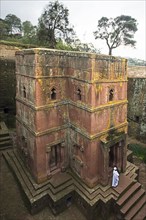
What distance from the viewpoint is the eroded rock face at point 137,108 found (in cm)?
1917

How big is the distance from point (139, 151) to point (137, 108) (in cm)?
482

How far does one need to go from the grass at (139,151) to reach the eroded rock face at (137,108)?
1802 millimetres

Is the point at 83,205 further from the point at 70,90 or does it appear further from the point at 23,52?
the point at 23,52

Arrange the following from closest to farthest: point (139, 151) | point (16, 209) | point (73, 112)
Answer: point (16, 209), point (73, 112), point (139, 151)

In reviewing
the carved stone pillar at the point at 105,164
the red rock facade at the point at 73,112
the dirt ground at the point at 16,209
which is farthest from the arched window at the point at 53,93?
the dirt ground at the point at 16,209

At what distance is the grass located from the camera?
16323mm

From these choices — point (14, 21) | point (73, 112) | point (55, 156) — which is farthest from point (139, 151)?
point (14, 21)

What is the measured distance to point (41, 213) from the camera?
32.7 feet

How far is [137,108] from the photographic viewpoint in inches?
772

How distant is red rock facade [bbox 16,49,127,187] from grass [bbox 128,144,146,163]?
564 centimetres

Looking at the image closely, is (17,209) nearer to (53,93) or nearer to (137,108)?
(53,93)

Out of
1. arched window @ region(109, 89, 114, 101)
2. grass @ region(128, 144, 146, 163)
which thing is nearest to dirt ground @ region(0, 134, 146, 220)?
arched window @ region(109, 89, 114, 101)

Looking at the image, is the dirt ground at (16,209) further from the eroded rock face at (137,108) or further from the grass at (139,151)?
the eroded rock face at (137,108)

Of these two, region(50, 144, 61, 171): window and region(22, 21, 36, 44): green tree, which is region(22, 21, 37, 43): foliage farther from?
region(50, 144, 61, 171): window
